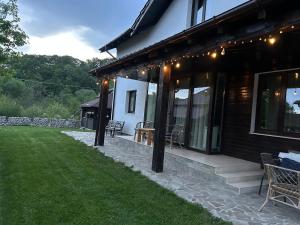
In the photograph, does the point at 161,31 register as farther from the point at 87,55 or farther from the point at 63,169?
the point at 87,55

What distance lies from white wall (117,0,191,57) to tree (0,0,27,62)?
187 inches

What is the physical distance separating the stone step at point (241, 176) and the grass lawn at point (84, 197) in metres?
1.26

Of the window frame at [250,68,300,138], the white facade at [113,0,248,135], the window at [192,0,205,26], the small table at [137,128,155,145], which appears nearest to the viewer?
the window frame at [250,68,300,138]

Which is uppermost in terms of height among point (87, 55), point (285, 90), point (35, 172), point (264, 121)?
point (87, 55)

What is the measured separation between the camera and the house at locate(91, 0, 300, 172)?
468 cm

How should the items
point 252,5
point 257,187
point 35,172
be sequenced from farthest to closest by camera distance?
1. point 35,172
2. point 257,187
3. point 252,5

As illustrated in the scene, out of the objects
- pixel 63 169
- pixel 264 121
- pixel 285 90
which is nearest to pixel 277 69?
pixel 285 90

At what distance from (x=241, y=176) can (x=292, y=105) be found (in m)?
1.93

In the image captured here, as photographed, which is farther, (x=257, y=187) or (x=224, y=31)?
(x=257, y=187)

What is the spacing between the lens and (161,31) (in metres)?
11.8

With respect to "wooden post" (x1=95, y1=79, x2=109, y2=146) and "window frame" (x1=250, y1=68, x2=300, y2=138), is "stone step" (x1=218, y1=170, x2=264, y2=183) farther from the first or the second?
"wooden post" (x1=95, y1=79, x2=109, y2=146)

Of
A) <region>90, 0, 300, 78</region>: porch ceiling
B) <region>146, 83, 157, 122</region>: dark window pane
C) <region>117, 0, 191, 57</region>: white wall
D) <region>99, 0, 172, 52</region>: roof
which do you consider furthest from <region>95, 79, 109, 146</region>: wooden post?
<region>90, 0, 300, 78</region>: porch ceiling

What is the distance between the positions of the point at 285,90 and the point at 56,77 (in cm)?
3383

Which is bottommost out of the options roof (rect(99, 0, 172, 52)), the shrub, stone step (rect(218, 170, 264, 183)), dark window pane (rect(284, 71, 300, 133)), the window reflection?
stone step (rect(218, 170, 264, 183))
